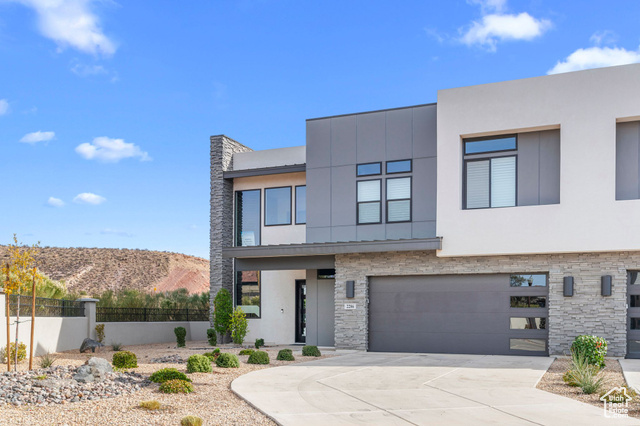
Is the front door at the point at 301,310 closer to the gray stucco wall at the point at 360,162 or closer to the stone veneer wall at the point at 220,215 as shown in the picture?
the stone veneer wall at the point at 220,215

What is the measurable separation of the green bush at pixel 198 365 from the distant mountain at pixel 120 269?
46.1 m

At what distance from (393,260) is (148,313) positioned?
1115cm

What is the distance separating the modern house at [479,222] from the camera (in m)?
14.9

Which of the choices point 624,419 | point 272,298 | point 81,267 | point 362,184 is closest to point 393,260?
point 362,184

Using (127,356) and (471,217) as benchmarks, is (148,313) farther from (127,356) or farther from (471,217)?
(471,217)

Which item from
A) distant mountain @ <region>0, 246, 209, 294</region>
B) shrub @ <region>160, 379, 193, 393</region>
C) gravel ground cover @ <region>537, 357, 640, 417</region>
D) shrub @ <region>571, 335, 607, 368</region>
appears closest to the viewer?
gravel ground cover @ <region>537, 357, 640, 417</region>

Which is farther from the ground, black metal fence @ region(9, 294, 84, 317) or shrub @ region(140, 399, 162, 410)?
black metal fence @ region(9, 294, 84, 317)

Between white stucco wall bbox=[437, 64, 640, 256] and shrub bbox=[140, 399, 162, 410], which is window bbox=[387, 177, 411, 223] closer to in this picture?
white stucco wall bbox=[437, 64, 640, 256]

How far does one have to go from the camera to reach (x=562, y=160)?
15.2 metres

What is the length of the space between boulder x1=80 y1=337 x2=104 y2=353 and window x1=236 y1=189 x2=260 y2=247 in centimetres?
624

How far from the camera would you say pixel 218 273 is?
70.1ft

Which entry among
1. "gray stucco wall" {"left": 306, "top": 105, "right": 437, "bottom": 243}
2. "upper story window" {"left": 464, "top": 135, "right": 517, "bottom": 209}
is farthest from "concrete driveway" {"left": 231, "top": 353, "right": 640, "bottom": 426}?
"gray stucco wall" {"left": 306, "top": 105, "right": 437, "bottom": 243}

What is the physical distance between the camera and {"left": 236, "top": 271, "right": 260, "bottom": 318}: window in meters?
21.7

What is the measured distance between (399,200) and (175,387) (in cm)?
994
